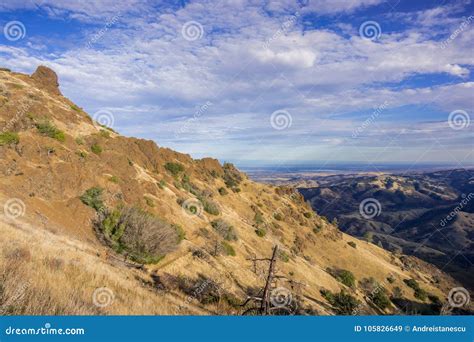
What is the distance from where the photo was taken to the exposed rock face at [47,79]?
1578 inches

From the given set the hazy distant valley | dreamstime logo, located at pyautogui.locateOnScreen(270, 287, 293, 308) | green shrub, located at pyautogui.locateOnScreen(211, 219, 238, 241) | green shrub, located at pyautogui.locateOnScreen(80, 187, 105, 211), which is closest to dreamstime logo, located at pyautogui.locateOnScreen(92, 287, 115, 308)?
dreamstime logo, located at pyautogui.locateOnScreen(270, 287, 293, 308)

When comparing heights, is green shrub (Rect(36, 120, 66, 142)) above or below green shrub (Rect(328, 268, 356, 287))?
above

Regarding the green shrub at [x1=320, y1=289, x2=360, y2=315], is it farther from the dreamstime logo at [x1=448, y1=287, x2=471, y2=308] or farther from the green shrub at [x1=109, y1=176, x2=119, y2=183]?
the dreamstime logo at [x1=448, y1=287, x2=471, y2=308]

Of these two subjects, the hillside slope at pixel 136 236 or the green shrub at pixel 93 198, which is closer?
the hillside slope at pixel 136 236

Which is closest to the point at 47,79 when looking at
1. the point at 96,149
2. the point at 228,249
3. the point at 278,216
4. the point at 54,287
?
the point at 96,149

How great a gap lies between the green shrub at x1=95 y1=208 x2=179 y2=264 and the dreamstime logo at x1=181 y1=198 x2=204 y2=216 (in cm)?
894

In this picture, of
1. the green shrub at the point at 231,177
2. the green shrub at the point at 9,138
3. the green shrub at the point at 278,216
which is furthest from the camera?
the green shrub at the point at 231,177

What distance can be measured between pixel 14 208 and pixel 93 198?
16.0 ft

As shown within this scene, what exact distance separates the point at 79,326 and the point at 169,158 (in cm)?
3645

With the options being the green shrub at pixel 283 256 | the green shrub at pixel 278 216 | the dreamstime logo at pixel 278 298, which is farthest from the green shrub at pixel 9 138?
the green shrub at pixel 278 216

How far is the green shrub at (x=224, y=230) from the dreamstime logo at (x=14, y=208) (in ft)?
47.4

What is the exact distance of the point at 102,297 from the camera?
23.6ft

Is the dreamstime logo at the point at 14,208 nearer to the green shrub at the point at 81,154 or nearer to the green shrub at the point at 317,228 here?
the green shrub at the point at 81,154

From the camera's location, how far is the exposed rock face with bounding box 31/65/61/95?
4009 centimetres
